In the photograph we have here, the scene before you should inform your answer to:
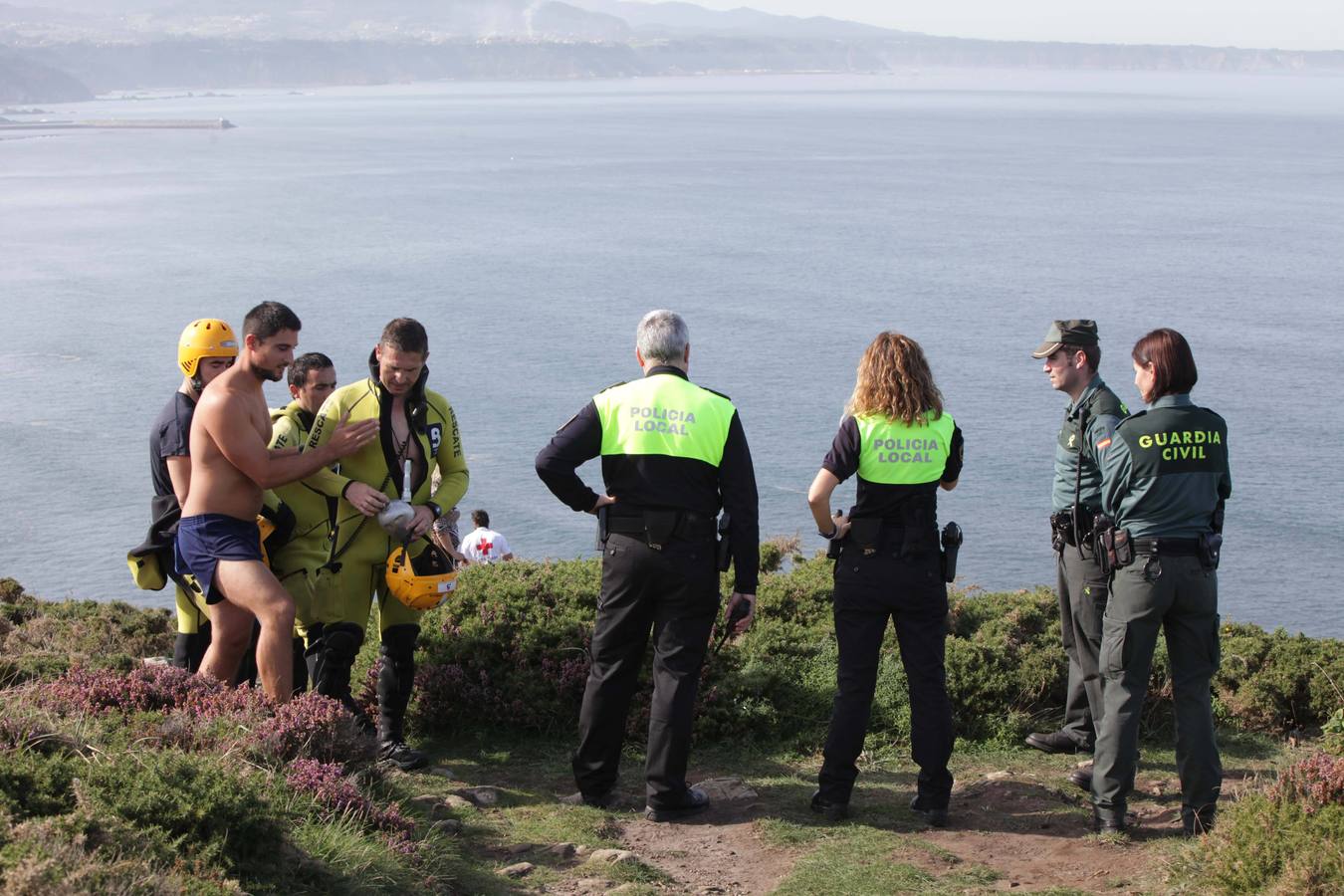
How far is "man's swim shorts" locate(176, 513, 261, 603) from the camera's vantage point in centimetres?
660

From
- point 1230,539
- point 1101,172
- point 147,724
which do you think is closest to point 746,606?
point 147,724

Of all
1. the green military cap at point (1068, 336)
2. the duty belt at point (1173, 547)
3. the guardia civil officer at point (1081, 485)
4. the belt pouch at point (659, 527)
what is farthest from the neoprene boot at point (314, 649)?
the duty belt at point (1173, 547)

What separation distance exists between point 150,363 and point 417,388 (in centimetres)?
4560

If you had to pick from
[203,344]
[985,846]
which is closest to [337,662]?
[203,344]

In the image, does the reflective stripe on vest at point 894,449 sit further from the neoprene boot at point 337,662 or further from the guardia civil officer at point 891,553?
the neoprene boot at point 337,662

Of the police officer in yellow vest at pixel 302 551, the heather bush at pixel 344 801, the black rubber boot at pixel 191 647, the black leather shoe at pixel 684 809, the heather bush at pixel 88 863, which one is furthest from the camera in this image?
the black rubber boot at pixel 191 647

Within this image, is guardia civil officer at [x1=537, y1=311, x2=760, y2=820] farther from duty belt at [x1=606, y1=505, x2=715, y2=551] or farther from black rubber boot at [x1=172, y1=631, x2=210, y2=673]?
black rubber boot at [x1=172, y1=631, x2=210, y2=673]

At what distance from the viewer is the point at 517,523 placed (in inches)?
1268

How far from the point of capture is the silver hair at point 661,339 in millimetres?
6688

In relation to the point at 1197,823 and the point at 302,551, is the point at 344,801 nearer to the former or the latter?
the point at 302,551

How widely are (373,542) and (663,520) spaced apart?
1684mm

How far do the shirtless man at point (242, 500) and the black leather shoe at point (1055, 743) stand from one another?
4058 mm

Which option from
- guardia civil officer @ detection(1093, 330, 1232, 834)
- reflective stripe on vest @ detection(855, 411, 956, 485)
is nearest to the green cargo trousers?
guardia civil officer @ detection(1093, 330, 1232, 834)

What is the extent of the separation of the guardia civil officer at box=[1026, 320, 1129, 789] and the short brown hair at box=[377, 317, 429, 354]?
125 inches
